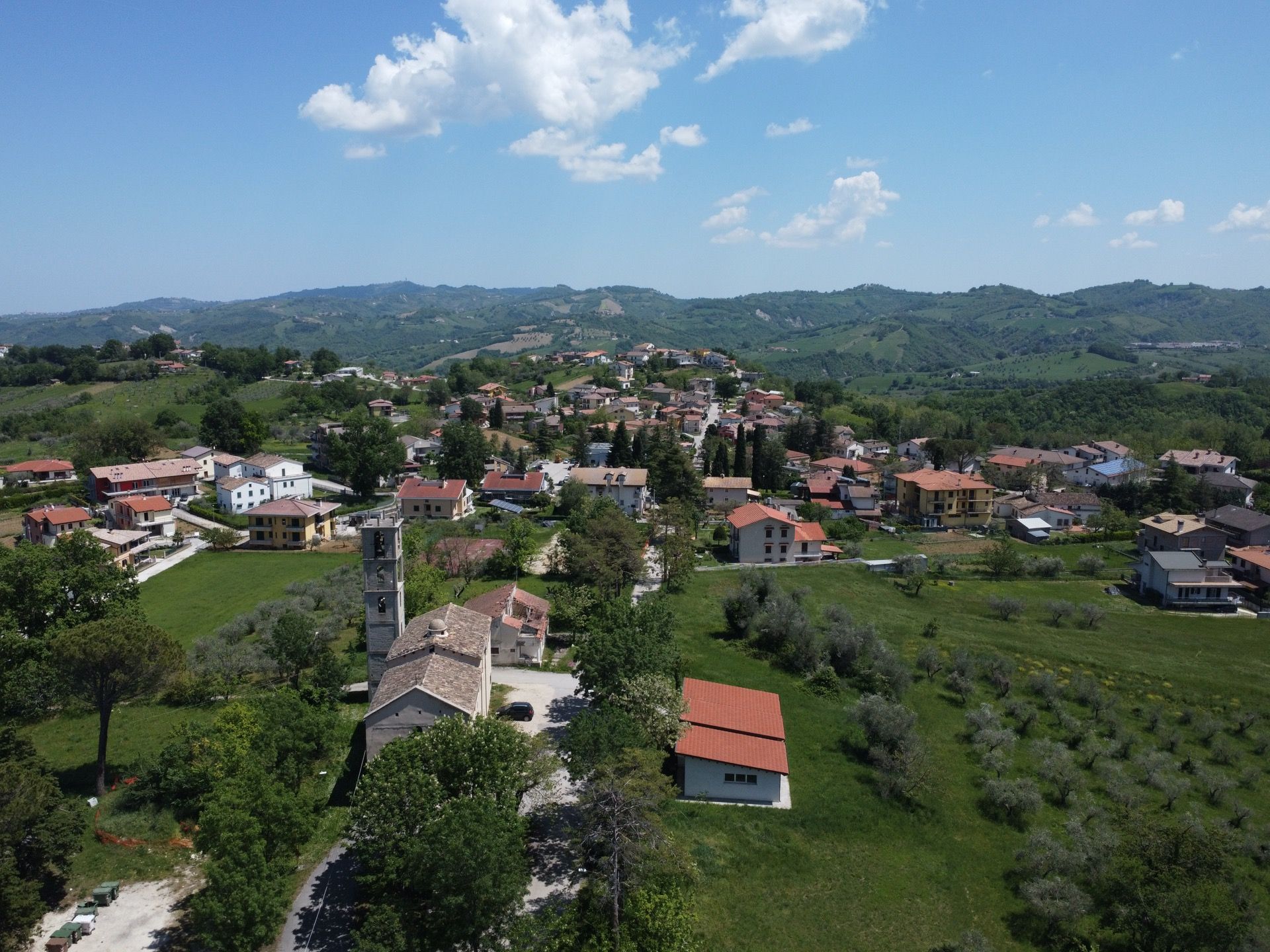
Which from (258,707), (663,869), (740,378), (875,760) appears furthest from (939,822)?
(740,378)

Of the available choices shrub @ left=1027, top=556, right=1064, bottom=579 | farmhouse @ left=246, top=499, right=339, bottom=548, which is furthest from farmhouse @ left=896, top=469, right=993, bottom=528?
farmhouse @ left=246, top=499, right=339, bottom=548

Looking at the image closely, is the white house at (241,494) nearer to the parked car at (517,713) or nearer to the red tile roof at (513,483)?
the red tile roof at (513,483)

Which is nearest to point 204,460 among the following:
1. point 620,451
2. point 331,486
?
point 331,486

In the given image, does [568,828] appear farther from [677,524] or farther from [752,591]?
[677,524]

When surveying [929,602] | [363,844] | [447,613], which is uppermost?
[447,613]

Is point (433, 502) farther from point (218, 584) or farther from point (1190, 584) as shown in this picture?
point (1190, 584)

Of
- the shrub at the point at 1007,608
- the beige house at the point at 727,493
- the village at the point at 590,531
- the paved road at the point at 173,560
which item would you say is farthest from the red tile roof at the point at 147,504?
the shrub at the point at 1007,608

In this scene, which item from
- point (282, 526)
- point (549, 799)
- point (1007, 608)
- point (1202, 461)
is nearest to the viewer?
point (549, 799)
